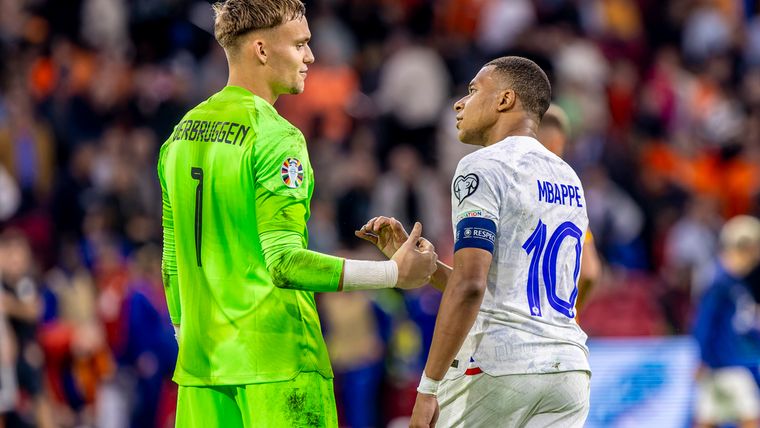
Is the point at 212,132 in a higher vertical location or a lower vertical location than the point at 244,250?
higher

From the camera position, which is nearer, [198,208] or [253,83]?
[198,208]

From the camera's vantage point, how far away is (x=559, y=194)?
531cm

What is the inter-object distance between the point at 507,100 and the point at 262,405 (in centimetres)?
172

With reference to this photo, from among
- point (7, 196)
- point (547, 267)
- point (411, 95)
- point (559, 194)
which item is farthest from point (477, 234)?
point (411, 95)

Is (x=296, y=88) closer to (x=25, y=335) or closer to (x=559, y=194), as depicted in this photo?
(x=559, y=194)

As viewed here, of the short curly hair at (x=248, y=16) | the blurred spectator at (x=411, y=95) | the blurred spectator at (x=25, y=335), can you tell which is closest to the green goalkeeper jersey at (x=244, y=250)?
the short curly hair at (x=248, y=16)

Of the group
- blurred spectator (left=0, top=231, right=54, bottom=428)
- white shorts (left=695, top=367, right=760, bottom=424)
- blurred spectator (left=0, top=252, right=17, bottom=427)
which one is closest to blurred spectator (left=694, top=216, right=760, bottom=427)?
white shorts (left=695, top=367, right=760, bottom=424)

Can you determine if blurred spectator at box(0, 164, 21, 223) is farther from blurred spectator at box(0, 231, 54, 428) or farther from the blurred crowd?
blurred spectator at box(0, 231, 54, 428)

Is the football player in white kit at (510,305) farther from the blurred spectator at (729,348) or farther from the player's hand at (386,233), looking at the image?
the blurred spectator at (729,348)

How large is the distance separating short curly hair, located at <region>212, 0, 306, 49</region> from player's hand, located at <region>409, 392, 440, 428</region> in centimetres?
166

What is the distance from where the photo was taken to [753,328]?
1231cm

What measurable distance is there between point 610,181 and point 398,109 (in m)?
2.91

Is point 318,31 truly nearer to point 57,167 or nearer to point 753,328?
point 57,167

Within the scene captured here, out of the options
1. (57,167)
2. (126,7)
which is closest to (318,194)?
(57,167)
